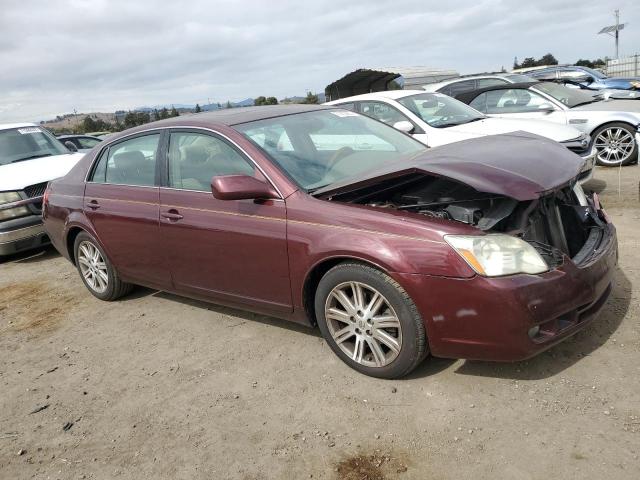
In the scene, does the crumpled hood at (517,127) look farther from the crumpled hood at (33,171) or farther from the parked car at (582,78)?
the parked car at (582,78)

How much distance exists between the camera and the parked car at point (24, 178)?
22.7 feet

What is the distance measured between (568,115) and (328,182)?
21.5 feet

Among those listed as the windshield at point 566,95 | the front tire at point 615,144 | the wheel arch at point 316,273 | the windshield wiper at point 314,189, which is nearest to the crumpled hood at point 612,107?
the windshield at point 566,95

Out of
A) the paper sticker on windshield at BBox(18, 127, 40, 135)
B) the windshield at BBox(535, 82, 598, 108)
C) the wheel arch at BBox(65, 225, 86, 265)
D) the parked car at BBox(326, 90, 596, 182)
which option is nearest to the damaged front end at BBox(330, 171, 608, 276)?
the wheel arch at BBox(65, 225, 86, 265)

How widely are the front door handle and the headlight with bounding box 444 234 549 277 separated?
81.6 inches

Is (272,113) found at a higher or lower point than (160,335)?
higher

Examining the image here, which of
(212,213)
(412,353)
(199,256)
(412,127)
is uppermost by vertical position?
(412,127)

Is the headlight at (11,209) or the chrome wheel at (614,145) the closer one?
the headlight at (11,209)

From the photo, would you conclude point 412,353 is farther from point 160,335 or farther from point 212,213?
point 160,335

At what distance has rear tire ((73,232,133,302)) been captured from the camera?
5039 millimetres

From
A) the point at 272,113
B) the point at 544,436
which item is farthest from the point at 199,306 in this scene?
the point at 544,436

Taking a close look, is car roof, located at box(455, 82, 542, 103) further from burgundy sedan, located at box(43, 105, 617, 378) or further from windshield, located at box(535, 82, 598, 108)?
burgundy sedan, located at box(43, 105, 617, 378)

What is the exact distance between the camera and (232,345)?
401cm

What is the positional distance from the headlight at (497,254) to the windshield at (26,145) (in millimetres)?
7524
